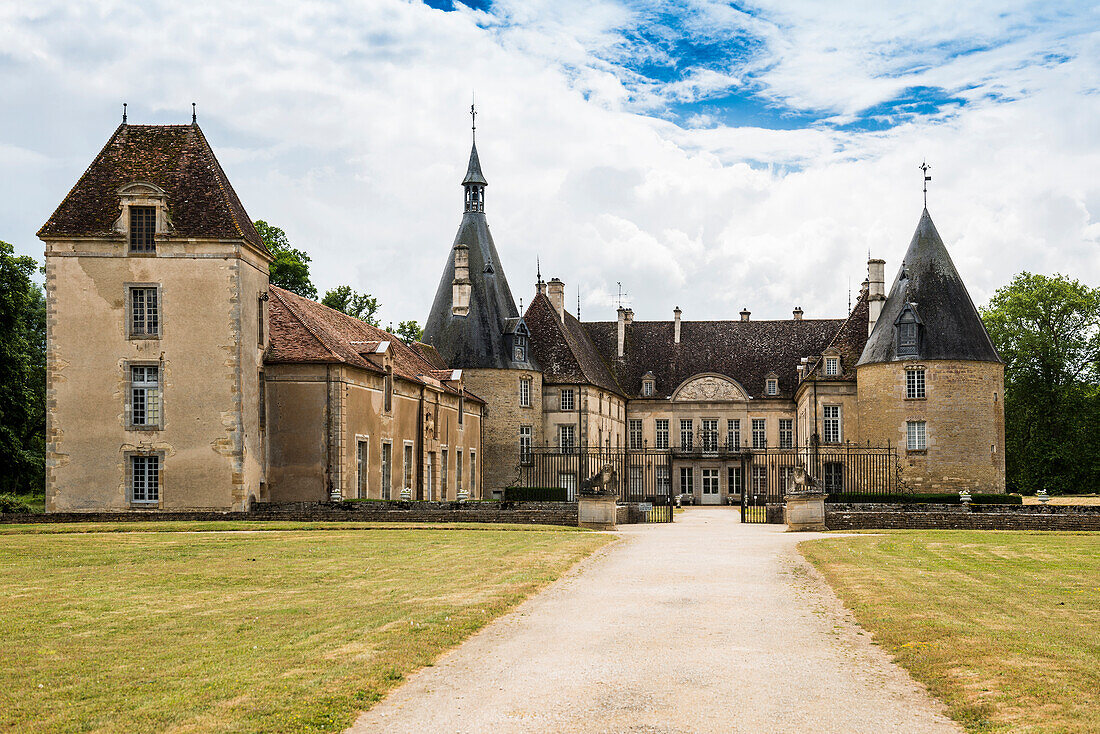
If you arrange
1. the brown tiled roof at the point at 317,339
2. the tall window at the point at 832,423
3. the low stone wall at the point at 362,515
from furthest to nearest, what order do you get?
the tall window at the point at 832,423 → the brown tiled roof at the point at 317,339 → the low stone wall at the point at 362,515

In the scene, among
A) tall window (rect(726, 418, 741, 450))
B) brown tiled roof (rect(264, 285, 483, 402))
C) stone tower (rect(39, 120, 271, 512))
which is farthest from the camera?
tall window (rect(726, 418, 741, 450))

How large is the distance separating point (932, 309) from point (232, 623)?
38.5 metres

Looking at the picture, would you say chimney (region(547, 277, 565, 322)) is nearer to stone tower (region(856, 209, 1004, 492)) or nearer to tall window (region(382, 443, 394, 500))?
stone tower (region(856, 209, 1004, 492))

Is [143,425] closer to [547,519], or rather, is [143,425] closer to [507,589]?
[547,519]

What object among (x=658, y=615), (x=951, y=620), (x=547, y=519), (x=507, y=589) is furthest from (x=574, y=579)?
(x=547, y=519)

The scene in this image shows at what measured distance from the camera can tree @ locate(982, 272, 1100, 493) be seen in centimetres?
5997

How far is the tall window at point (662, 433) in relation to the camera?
203 ft

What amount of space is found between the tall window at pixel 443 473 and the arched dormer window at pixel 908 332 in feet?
61.4

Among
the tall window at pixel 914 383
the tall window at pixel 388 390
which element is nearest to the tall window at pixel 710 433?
the tall window at pixel 914 383

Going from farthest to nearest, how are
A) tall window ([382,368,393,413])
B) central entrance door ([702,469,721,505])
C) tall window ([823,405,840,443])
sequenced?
central entrance door ([702,469,721,505]), tall window ([823,405,840,443]), tall window ([382,368,393,413])

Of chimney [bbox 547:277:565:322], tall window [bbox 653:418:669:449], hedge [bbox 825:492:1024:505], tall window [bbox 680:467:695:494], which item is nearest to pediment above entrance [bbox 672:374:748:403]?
tall window [bbox 653:418:669:449]

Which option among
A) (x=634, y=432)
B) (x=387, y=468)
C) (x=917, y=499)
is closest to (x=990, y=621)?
(x=917, y=499)

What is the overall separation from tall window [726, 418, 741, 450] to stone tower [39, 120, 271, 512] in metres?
34.9

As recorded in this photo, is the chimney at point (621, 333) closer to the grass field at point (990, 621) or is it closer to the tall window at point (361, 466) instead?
the tall window at point (361, 466)
